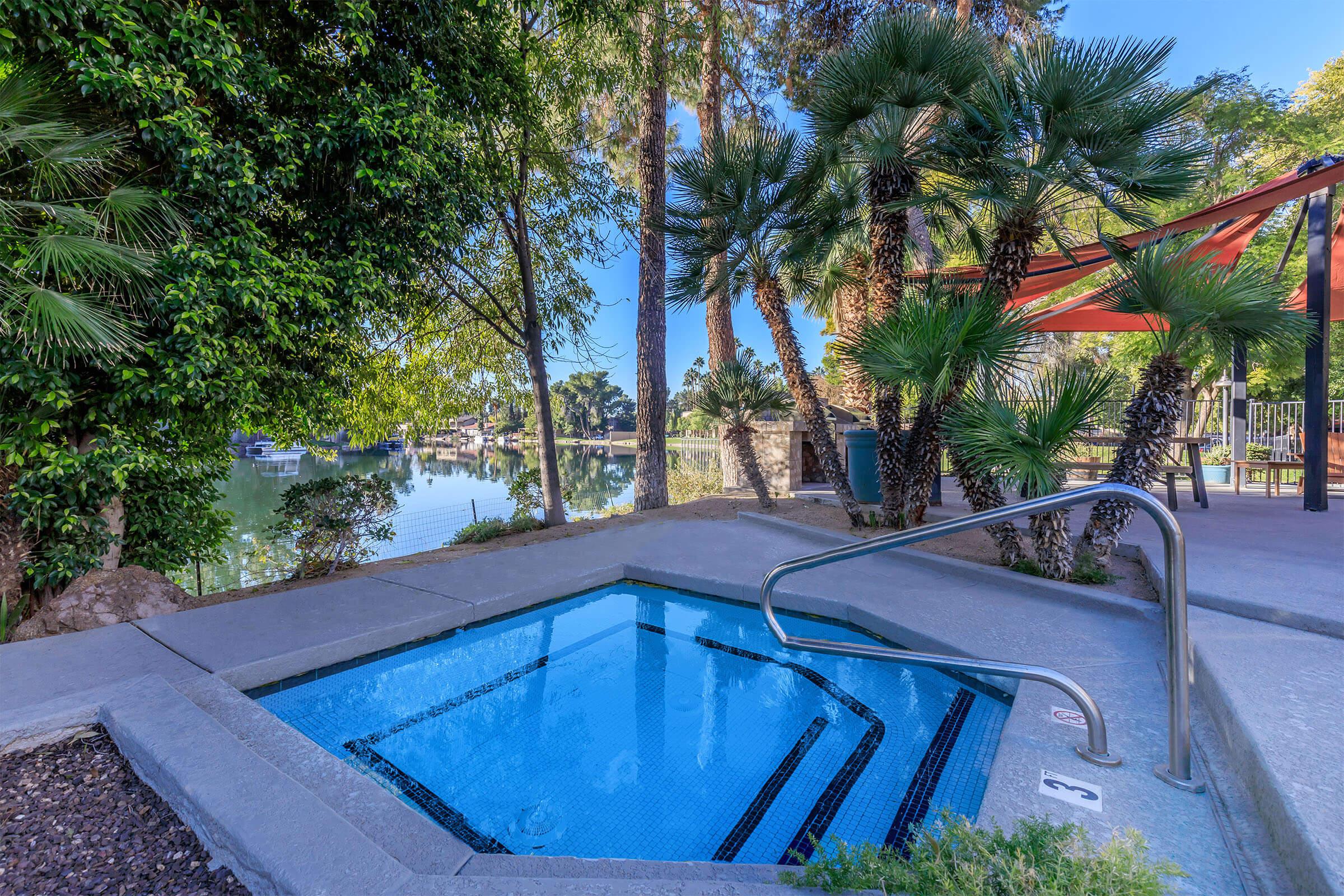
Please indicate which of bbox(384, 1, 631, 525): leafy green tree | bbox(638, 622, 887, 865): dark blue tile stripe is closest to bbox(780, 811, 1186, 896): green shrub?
bbox(638, 622, 887, 865): dark blue tile stripe

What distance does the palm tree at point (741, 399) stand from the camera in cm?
653

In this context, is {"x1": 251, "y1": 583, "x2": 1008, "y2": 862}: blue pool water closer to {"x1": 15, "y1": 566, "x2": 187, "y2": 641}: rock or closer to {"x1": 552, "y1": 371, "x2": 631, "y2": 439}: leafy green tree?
{"x1": 15, "y1": 566, "x2": 187, "y2": 641}: rock

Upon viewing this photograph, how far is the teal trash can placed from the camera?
6.90 m

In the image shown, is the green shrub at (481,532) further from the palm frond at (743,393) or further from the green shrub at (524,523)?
the palm frond at (743,393)

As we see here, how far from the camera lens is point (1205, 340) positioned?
382 cm

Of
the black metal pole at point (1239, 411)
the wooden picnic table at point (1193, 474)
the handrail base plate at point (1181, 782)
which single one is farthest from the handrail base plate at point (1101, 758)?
the black metal pole at point (1239, 411)

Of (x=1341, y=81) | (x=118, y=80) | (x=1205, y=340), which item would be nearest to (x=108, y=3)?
(x=118, y=80)

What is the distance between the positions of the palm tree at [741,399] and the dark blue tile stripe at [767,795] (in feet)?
13.5

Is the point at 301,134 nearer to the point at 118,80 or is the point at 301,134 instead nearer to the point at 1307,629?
the point at 118,80

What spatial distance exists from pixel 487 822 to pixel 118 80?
4.22 metres

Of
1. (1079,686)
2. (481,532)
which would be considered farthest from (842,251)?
(1079,686)

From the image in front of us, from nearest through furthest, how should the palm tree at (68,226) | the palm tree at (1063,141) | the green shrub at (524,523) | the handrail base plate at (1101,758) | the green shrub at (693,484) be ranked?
the handrail base plate at (1101,758) → the palm tree at (68,226) → the palm tree at (1063,141) → the green shrub at (524,523) → the green shrub at (693,484)

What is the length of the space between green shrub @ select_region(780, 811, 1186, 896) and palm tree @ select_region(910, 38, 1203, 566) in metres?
3.25

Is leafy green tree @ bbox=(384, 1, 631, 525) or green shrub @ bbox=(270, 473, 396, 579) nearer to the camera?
green shrub @ bbox=(270, 473, 396, 579)
